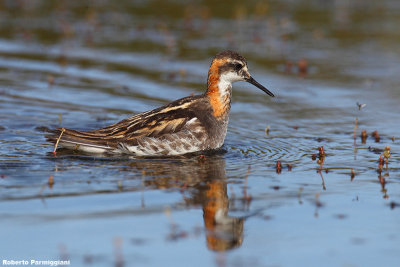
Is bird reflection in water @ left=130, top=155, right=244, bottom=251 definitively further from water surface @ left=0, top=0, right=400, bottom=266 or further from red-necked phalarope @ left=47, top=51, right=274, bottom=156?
red-necked phalarope @ left=47, top=51, right=274, bottom=156

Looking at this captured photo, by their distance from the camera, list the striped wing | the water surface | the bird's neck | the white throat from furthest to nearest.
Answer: the white throat
the bird's neck
the striped wing
the water surface

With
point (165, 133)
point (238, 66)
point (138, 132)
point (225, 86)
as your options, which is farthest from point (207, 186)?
point (238, 66)

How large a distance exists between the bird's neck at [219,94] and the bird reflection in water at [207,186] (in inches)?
32.7

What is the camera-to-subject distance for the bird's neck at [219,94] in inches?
389

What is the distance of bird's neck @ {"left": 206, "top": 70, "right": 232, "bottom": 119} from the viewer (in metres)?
9.88

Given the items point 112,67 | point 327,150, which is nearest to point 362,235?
point 327,150

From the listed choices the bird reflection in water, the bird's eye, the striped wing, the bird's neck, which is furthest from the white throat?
the bird reflection in water

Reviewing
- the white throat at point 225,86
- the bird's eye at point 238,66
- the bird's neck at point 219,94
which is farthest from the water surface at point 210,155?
the bird's eye at point 238,66

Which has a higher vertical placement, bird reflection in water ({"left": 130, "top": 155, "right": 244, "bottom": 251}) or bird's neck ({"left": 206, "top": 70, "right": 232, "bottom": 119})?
bird's neck ({"left": 206, "top": 70, "right": 232, "bottom": 119})

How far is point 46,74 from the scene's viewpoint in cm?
1395

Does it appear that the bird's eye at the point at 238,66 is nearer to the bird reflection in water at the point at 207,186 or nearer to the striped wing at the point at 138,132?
the striped wing at the point at 138,132

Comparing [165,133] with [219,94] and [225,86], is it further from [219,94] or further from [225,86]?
[225,86]

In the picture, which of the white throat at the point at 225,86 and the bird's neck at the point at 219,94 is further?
the white throat at the point at 225,86

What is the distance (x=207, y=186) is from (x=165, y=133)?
176 cm
